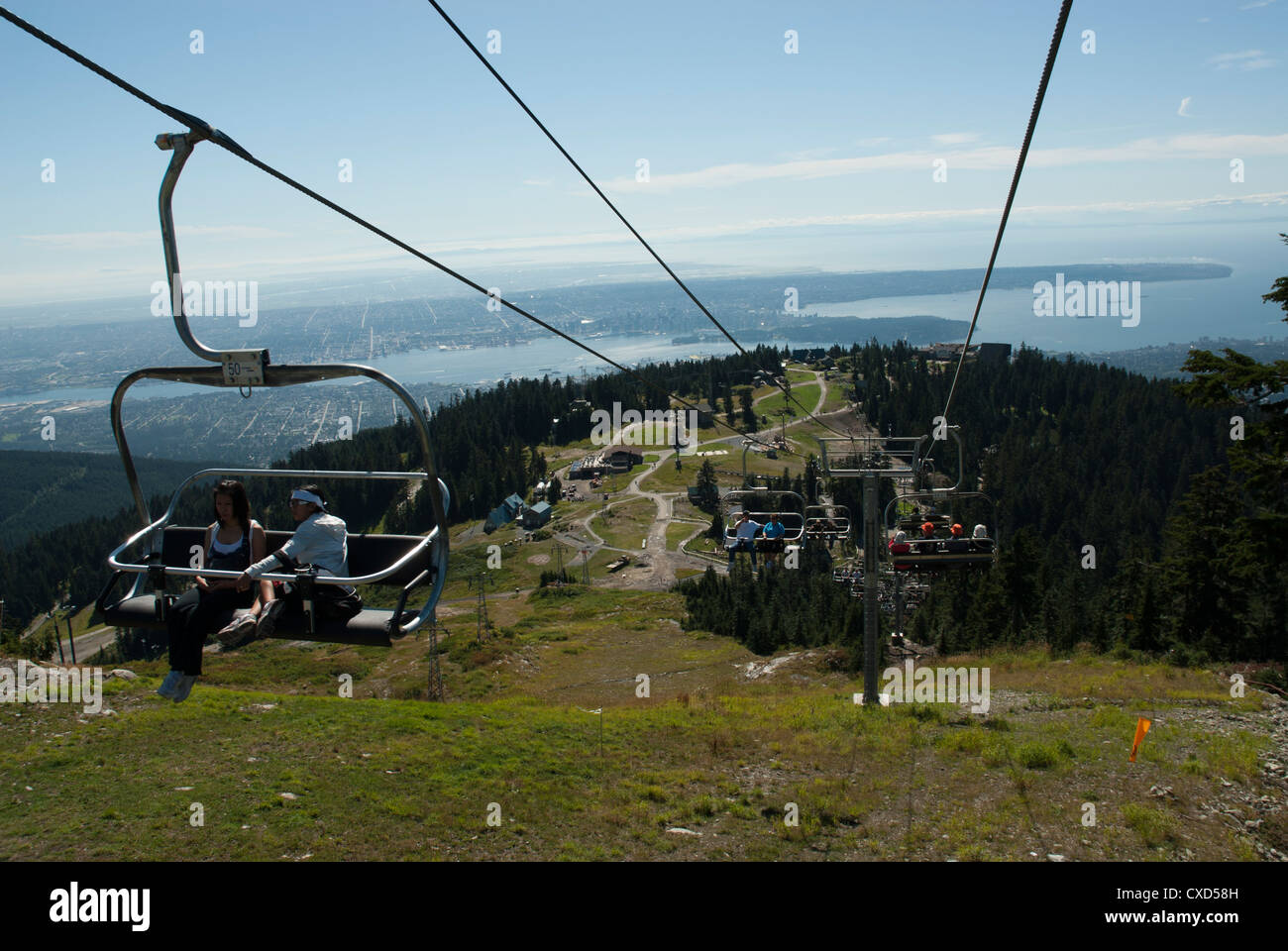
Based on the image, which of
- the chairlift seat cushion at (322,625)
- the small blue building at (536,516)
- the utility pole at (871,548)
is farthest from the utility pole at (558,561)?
the chairlift seat cushion at (322,625)

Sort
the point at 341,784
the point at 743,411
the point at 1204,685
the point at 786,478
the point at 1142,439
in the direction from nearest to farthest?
the point at 341,784 < the point at 1204,685 < the point at 786,478 < the point at 1142,439 < the point at 743,411

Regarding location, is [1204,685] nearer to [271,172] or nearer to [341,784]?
[341,784]

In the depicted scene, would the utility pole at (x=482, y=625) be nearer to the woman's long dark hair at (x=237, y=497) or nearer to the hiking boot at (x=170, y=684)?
the woman's long dark hair at (x=237, y=497)

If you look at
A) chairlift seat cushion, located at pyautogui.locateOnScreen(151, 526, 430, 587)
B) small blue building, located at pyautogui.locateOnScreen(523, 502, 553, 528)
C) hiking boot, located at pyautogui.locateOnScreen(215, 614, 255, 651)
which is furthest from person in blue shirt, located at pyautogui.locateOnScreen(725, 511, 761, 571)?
small blue building, located at pyautogui.locateOnScreen(523, 502, 553, 528)

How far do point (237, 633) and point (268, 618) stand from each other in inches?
11.7

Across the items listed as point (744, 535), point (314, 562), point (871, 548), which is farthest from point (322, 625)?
point (871, 548)

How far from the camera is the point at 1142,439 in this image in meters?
119

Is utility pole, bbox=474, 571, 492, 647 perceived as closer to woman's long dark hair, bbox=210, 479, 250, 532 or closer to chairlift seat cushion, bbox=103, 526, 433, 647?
chairlift seat cushion, bbox=103, 526, 433, 647

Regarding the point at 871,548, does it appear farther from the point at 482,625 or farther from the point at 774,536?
the point at 482,625

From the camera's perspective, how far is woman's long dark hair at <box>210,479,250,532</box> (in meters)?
7.54

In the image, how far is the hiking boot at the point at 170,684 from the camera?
696 cm
